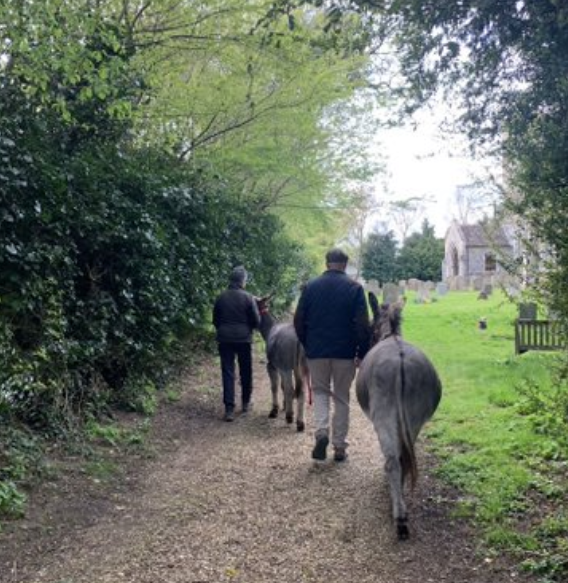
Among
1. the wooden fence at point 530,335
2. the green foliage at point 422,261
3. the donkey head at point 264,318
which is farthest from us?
the green foliage at point 422,261

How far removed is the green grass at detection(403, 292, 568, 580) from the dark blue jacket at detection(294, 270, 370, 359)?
162 centimetres

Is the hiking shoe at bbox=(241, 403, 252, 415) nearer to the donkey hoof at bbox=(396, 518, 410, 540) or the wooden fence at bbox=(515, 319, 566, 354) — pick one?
the donkey hoof at bbox=(396, 518, 410, 540)

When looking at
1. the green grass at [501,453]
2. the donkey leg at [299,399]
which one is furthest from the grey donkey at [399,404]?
the donkey leg at [299,399]

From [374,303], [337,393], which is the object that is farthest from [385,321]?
[337,393]

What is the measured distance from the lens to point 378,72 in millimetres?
13688

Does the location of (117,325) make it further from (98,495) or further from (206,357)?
(206,357)

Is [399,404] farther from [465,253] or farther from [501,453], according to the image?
[465,253]

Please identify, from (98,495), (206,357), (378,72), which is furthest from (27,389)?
(378,72)

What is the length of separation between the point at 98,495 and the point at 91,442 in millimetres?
1382

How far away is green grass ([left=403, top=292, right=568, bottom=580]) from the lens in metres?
5.22

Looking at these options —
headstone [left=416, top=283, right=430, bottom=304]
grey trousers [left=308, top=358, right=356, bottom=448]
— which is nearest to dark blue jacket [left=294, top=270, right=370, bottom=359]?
grey trousers [left=308, top=358, right=356, bottom=448]

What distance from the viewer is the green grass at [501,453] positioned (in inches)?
205

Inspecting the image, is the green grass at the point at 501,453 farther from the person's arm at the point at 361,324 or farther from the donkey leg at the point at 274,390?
the donkey leg at the point at 274,390

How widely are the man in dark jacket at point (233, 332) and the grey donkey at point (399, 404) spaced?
4.18 m
